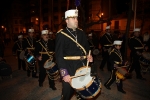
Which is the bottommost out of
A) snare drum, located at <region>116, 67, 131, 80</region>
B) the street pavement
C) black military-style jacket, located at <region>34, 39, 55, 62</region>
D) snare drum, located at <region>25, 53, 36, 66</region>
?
the street pavement

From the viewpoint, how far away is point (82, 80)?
315cm

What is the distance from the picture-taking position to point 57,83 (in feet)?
21.7

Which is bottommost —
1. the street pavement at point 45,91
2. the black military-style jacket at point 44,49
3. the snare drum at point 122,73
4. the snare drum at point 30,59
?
the street pavement at point 45,91

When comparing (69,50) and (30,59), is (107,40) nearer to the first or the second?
(30,59)

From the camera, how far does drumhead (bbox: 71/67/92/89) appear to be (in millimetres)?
3043

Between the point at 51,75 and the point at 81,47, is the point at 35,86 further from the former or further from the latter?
the point at 81,47

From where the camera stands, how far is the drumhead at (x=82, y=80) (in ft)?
9.98

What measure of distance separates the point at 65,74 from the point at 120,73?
106 inches

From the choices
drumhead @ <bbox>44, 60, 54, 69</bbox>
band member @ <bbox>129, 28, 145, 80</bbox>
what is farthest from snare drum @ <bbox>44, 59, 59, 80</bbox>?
band member @ <bbox>129, 28, 145, 80</bbox>

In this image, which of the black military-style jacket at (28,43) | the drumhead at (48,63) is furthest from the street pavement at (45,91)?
the black military-style jacket at (28,43)

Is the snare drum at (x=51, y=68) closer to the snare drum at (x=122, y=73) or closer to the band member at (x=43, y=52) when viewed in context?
the band member at (x=43, y=52)

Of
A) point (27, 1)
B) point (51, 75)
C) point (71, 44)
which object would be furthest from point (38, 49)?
point (27, 1)

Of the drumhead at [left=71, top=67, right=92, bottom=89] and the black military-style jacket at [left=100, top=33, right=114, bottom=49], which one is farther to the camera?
the black military-style jacket at [left=100, top=33, right=114, bottom=49]

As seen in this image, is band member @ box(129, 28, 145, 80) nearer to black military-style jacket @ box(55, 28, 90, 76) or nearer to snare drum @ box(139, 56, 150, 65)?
snare drum @ box(139, 56, 150, 65)
